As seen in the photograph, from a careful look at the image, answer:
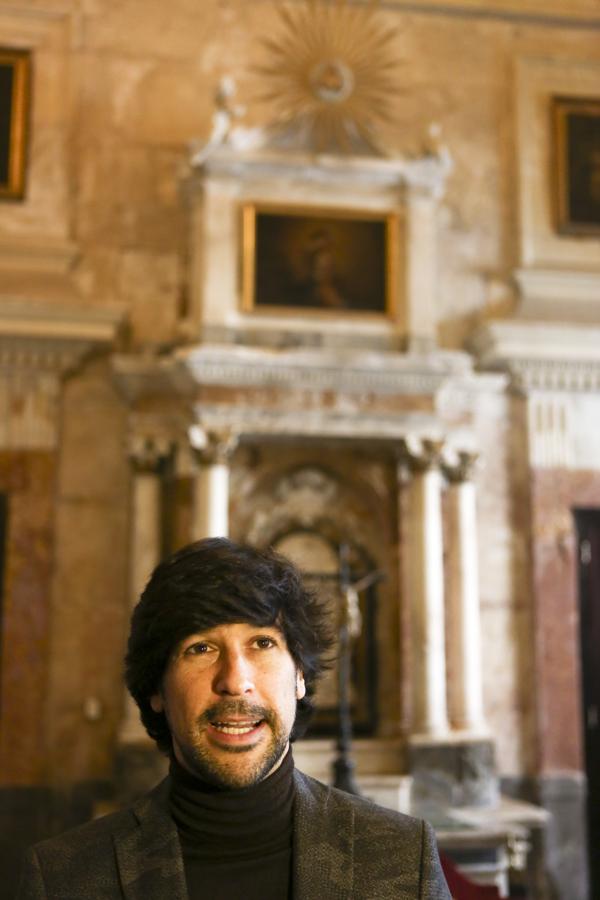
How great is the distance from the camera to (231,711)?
1739 millimetres

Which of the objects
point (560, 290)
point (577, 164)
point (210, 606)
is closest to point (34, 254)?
point (560, 290)

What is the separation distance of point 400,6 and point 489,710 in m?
5.81

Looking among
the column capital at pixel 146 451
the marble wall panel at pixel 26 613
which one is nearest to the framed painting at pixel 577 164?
the column capital at pixel 146 451

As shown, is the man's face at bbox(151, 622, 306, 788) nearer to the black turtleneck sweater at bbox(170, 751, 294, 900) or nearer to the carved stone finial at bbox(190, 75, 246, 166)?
the black turtleneck sweater at bbox(170, 751, 294, 900)

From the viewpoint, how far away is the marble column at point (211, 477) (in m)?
7.20

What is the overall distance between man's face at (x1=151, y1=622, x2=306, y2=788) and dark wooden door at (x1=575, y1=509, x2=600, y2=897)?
675 cm

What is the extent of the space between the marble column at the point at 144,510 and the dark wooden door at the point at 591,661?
132 inches

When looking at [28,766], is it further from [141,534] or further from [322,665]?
[322,665]

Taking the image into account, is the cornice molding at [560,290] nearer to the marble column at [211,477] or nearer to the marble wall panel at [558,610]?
the marble wall panel at [558,610]

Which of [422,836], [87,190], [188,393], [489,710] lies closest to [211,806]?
[422,836]

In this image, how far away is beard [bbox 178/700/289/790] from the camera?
1.73 m

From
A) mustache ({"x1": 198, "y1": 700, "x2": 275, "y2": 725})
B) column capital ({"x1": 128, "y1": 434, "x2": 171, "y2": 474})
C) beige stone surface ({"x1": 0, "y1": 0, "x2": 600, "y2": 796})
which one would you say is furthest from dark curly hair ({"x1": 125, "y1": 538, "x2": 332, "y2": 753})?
column capital ({"x1": 128, "y1": 434, "x2": 171, "y2": 474})

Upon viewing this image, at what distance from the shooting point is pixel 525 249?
8500 millimetres

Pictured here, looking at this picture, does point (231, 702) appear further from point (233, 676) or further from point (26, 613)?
point (26, 613)
